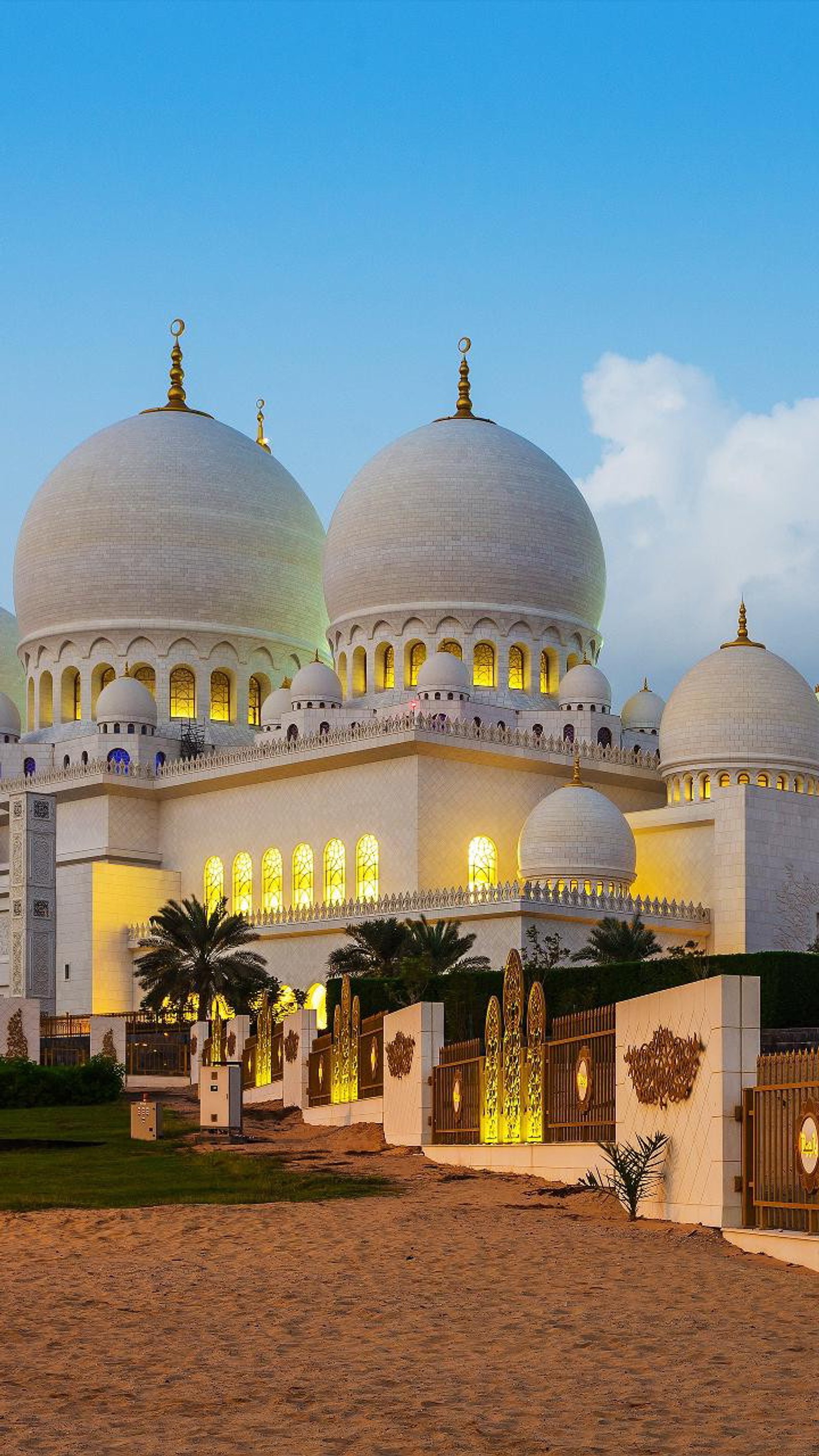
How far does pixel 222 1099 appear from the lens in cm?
2261

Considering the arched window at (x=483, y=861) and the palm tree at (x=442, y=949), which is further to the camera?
the arched window at (x=483, y=861)

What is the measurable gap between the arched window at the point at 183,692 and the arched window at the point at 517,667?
29.0 ft

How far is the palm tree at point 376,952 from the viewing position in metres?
36.2

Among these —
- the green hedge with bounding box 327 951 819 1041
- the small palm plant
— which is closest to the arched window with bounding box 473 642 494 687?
the green hedge with bounding box 327 951 819 1041

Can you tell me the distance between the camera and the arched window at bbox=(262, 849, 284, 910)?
45875mm

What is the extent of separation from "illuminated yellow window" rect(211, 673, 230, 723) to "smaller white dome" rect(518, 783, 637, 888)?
44.1 feet

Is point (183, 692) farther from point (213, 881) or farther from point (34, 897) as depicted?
point (34, 897)

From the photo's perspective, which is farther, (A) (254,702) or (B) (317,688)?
(A) (254,702)

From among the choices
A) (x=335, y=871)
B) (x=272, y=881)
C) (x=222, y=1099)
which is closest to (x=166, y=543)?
(x=272, y=881)

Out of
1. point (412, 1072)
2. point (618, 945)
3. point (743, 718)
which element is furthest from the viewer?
point (743, 718)

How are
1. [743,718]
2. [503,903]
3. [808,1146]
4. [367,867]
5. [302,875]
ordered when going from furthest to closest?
[302,875] < [367,867] < [743,718] < [503,903] < [808,1146]

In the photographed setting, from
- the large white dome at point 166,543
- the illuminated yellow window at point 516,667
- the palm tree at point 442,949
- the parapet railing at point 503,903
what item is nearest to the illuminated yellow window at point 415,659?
the illuminated yellow window at point 516,667

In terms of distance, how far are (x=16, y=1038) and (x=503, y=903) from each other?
954 centimetres

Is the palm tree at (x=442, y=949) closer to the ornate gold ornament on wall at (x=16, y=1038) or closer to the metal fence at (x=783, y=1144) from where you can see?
the ornate gold ornament on wall at (x=16, y=1038)
